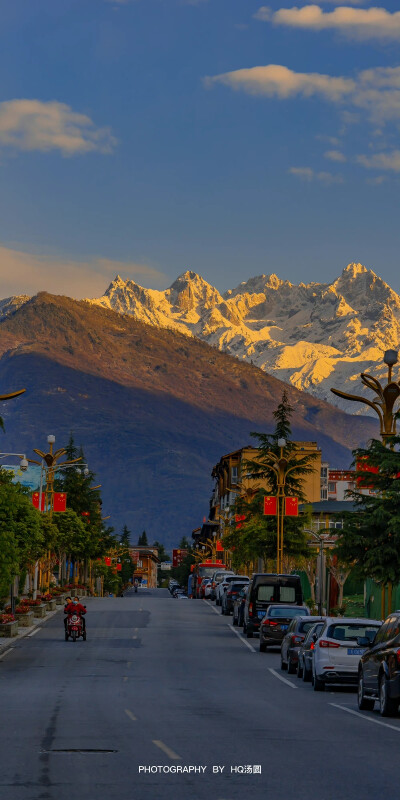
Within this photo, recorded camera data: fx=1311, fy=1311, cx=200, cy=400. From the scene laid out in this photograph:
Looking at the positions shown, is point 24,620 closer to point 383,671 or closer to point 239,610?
point 239,610

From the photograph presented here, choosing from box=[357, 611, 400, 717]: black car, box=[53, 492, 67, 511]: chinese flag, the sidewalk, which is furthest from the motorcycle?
box=[53, 492, 67, 511]: chinese flag

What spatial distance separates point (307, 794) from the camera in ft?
41.1

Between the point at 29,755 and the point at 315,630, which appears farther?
the point at 315,630

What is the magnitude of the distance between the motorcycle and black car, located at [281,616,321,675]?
39.9 feet

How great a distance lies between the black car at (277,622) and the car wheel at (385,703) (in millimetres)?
19263

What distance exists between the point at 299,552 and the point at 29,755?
56123 mm

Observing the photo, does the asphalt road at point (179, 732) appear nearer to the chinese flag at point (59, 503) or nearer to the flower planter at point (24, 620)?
the flower planter at point (24, 620)

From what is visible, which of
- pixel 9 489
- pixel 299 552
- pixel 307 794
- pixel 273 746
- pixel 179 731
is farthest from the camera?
pixel 299 552

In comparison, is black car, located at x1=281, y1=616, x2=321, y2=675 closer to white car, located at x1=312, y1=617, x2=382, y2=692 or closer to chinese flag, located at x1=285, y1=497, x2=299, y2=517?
white car, located at x1=312, y1=617, x2=382, y2=692

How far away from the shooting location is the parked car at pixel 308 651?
2981cm

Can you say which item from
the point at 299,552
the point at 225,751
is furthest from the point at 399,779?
the point at 299,552

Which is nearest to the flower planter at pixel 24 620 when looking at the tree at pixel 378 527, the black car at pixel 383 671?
the tree at pixel 378 527

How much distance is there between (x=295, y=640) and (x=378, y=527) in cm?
367

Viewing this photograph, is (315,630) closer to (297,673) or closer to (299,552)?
(297,673)
